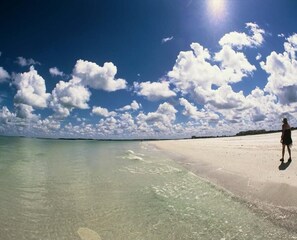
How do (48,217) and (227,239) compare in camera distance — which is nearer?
(227,239)

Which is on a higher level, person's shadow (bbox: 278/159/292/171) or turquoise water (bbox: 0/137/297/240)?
person's shadow (bbox: 278/159/292/171)

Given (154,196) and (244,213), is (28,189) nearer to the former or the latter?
(154,196)

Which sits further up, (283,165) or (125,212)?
(283,165)

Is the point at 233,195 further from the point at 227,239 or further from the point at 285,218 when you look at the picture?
the point at 227,239

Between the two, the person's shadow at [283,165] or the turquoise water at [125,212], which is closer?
the turquoise water at [125,212]

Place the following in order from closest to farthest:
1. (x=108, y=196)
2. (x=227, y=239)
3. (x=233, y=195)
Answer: (x=227, y=239)
(x=233, y=195)
(x=108, y=196)

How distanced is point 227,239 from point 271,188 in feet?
14.8

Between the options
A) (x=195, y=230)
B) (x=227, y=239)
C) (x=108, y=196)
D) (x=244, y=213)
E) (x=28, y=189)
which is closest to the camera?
(x=227, y=239)

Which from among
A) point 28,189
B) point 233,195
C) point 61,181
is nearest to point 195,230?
point 233,195

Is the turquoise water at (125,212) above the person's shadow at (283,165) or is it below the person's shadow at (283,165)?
below

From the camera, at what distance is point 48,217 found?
24.2 ft

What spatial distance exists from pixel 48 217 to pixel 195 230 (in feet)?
13.0

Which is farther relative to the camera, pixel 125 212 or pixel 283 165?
pixel 283 165

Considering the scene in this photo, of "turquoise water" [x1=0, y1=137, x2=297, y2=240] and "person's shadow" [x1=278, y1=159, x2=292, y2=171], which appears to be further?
"person's shadow" [x1=278, y1=159, x2=292, y2=171]
